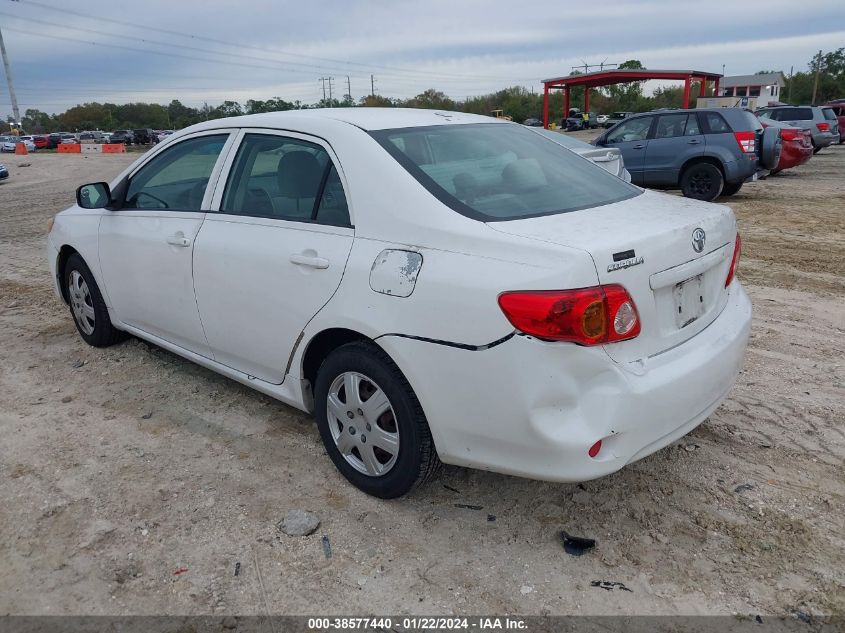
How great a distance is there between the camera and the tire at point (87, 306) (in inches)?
189

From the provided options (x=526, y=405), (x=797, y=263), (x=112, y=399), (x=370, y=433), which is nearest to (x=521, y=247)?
(x=526, y=405)

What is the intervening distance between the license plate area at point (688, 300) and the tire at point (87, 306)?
3.82 meters

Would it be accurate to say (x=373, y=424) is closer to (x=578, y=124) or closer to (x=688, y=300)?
(x=688, y=300)

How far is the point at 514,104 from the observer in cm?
8906

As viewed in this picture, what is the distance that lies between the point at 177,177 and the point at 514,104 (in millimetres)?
90027

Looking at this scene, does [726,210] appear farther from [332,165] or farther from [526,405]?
[332,165]

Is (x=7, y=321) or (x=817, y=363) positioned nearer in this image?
(x=817, y=363)

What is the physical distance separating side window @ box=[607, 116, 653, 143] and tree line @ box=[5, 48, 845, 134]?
43115 millimetres

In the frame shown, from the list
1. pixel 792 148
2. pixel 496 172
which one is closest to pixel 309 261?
pixel 496 172

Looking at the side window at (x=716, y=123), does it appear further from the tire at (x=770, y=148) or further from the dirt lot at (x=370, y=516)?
the dirt lot at (x=370, y=516)

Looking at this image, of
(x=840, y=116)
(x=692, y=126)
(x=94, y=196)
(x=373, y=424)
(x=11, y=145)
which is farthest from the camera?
(x=11, y=145)

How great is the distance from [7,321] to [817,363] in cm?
634

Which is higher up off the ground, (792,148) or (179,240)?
(792,148)

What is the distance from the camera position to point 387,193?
2844mm
